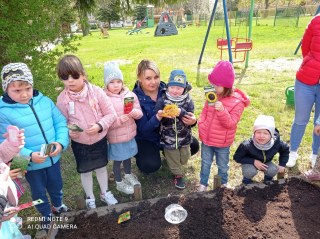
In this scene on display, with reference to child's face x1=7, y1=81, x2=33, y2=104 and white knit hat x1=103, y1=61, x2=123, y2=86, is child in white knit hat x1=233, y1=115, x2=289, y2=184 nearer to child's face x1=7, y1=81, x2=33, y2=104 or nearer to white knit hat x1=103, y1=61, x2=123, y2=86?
white knit hat x1=103, y1=61, x2=123, y2=86

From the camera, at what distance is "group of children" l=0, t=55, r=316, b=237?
7.06 ft

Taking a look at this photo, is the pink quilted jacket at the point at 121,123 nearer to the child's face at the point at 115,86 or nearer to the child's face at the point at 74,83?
the child's face at the point at 115,86

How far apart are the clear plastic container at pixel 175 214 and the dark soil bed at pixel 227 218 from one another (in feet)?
0.11

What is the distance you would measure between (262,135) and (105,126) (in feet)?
4.62

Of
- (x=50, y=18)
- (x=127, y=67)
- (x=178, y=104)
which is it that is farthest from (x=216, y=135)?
(x=127, y=67)

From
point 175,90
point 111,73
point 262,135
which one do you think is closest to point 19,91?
point 111,73

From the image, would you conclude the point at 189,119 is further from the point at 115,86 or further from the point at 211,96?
the point at 115,86

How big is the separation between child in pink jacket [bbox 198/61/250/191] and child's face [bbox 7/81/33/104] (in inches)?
56.5

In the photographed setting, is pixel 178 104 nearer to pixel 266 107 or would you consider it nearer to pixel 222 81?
pixel 222 81

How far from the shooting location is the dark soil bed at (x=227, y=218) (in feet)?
7.17

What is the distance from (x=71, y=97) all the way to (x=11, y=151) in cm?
66

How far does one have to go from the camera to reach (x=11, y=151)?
1935mm

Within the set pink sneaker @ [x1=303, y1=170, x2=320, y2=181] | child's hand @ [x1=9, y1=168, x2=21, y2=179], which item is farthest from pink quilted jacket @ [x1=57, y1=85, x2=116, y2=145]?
pink sneaker @ [x1=303, y1=170, x2=320, y2=181]

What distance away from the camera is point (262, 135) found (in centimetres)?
260
